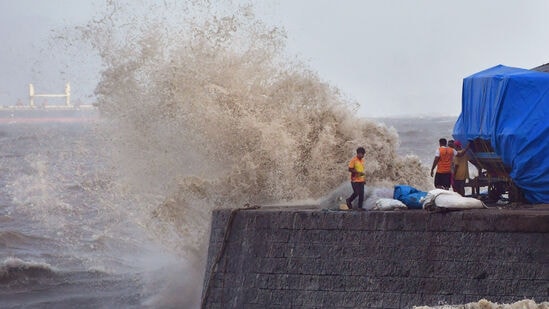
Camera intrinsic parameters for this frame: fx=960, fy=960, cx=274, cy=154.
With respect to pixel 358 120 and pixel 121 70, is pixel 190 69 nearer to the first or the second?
pixel 121 70

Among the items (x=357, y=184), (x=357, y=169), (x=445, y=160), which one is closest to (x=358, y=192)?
(x=357, y=184)

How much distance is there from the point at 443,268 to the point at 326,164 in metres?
5.10

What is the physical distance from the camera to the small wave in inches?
593

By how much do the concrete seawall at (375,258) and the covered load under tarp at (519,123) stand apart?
95 centimetres

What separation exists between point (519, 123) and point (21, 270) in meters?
8.59

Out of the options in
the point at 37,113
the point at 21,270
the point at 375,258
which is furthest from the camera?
the point at 37,113

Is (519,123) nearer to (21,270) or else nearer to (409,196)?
(409,196)

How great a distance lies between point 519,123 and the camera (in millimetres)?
10742

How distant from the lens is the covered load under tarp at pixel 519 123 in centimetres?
1048

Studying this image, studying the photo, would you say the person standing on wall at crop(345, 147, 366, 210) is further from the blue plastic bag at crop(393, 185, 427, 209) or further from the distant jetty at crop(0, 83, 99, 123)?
the distant jetty at crop(0, 83, 99, 123)

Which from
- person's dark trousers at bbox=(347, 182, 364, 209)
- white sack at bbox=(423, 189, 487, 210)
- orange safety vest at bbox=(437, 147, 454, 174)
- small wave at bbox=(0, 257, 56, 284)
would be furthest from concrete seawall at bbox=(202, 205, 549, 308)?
small wave at bbox=(0, 257, 56, 284)

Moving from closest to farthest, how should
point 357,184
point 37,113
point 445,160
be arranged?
point 357,184 < point 445,160 < point 37,113

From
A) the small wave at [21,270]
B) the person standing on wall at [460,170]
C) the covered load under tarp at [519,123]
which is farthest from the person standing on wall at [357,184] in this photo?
the small wave at [21,270]

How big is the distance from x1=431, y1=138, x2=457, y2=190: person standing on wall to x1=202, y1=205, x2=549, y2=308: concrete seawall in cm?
248
